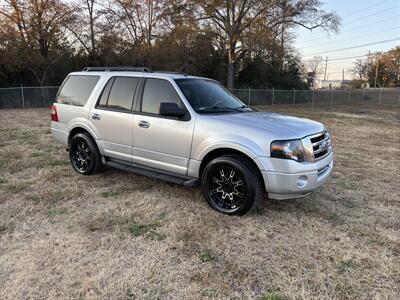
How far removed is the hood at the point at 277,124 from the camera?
3.89 metres

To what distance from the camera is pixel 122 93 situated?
5.09 m

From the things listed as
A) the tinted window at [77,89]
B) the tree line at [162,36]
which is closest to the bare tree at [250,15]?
the tree line at [162,36]

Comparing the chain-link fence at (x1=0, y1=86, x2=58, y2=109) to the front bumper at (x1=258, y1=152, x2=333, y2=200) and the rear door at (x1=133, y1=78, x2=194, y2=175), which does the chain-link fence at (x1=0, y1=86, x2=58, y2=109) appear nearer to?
the rear door at (x1=133, y1=78, x2=194, y2=175)

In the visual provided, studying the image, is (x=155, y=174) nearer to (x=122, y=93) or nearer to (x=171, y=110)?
(x=171, y=110)

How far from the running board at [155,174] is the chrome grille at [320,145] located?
1525 mm

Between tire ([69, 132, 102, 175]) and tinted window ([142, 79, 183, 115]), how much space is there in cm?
129

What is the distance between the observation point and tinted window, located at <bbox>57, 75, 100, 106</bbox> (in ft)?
18.3

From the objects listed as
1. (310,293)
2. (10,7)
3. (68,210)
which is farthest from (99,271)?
(10,7)

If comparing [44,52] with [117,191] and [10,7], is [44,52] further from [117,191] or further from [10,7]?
[117,191]

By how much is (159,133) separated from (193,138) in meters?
0.55

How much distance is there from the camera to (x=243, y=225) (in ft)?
12.8

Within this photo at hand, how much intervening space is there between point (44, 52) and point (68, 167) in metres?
19.1

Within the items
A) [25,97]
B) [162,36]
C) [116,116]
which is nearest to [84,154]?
[116,116]

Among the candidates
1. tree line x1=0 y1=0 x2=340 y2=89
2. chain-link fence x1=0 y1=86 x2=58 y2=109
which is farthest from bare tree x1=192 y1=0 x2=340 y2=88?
chain-link fence x1=0 y1=86 x2=58 y2=109
